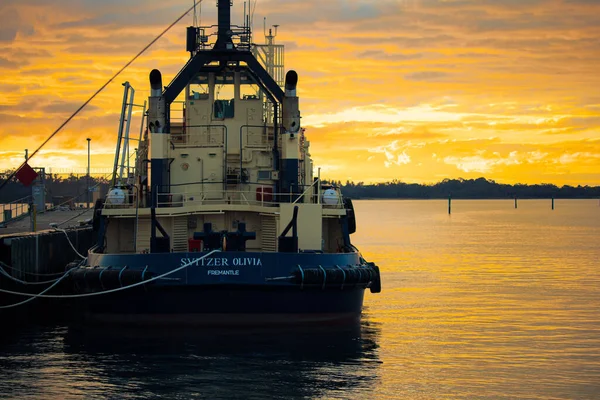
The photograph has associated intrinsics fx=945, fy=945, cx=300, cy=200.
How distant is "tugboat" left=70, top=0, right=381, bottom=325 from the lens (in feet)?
90.0

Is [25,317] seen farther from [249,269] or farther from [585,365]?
[585,365]

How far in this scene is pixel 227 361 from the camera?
24.6 meters

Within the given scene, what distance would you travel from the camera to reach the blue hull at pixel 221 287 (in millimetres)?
27094

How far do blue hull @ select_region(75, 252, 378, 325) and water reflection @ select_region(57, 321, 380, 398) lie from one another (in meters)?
0.50

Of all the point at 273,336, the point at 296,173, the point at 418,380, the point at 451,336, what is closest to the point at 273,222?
the point at 296,173

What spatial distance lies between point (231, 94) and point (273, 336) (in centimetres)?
1023

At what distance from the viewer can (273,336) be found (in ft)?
90.2

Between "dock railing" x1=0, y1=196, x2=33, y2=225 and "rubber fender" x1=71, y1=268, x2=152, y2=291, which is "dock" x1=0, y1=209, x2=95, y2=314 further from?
"dock railing" x1=0, y1=196, x2=33, y2=225

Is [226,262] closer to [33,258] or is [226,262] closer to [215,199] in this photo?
[215,199]

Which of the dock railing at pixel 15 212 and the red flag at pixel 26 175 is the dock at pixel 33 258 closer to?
the red flag at pixel 26 175

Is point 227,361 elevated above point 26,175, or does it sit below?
below

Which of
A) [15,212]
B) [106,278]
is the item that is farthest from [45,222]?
[106,278]

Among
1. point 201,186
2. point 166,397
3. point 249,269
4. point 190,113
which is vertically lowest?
Answer: point 166,397

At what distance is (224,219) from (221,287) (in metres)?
4.10
